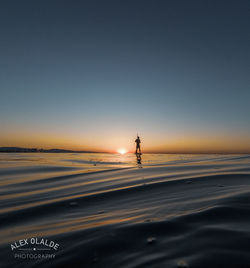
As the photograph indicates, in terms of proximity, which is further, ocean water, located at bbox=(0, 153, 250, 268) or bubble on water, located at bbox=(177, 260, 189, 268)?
ocean water, located at bbox=(0, 153, 250, 268)

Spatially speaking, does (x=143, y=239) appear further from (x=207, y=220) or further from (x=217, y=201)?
(x=217, y=201)

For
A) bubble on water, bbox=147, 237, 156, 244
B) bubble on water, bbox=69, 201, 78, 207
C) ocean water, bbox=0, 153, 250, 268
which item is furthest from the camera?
bubble on water, bbox=69, 201, 78, 207

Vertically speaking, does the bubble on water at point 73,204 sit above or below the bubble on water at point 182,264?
below

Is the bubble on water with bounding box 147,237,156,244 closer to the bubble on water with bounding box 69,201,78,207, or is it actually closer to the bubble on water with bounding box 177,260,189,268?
the bubble on water with bounding box 177,260,189,268

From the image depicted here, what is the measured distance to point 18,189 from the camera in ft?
12.5

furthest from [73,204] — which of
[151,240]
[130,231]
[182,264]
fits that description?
[182,264]

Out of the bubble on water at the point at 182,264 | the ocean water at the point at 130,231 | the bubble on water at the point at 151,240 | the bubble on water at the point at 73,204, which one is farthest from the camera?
the bubble on water at the point at 73,204

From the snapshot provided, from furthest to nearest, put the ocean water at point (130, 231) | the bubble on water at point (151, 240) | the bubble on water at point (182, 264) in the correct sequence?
the bubble on water at point (151, 240), the ocean water at point (130, 231), the bubble on water at point (182, 264)

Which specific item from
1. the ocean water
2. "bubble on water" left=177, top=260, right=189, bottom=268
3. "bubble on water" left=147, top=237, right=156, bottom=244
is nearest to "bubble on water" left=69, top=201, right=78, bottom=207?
the ocean water

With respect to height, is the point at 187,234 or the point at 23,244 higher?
the point at 187,234

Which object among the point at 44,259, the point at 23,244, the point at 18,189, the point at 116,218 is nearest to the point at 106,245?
the point at 44,259

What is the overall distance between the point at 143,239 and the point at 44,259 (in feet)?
2.58

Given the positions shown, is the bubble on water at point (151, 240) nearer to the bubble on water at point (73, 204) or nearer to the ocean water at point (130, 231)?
the ocean water at point (130, 231)

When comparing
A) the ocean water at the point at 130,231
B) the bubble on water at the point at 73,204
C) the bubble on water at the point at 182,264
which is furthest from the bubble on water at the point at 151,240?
the bubble on water at the point at 73,204
